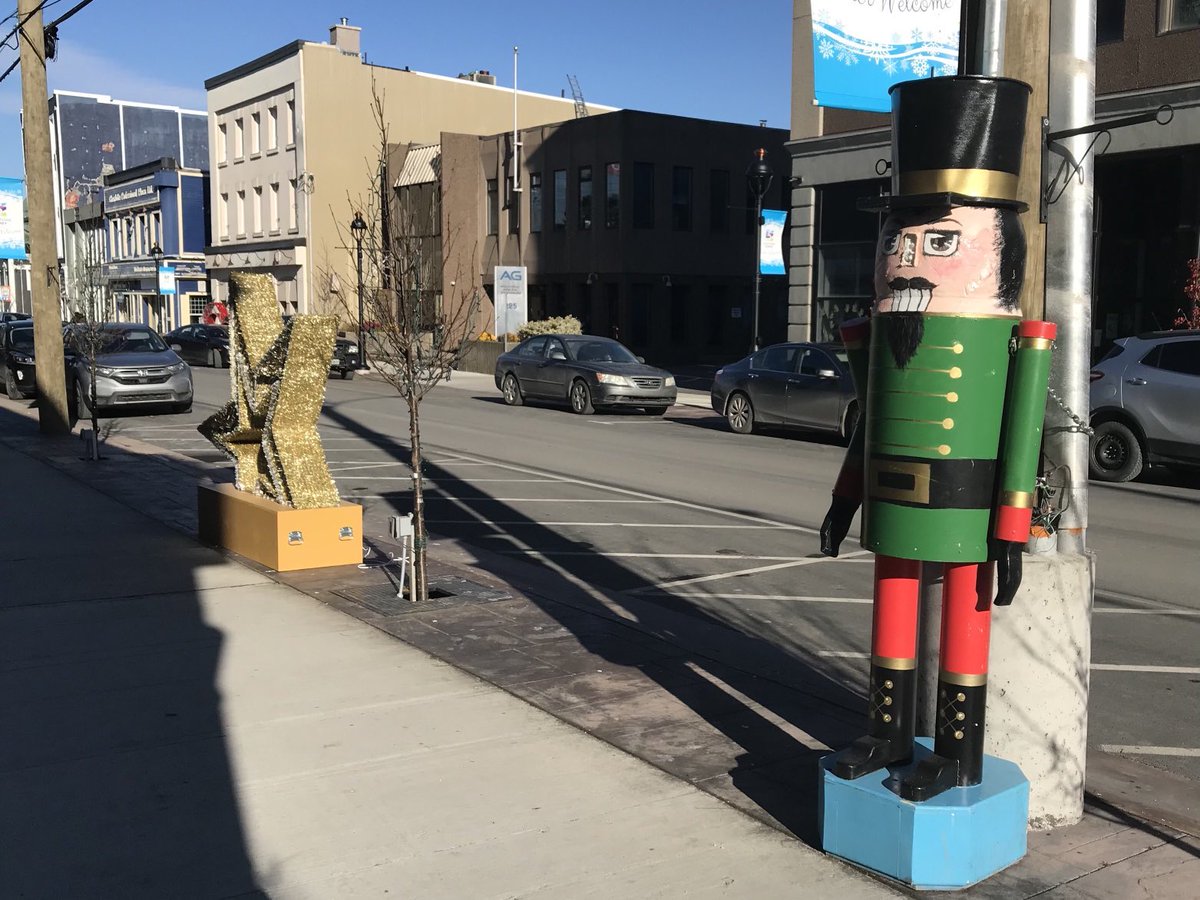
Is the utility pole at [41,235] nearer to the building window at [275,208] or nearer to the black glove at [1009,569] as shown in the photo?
the black glove at [1009,569]

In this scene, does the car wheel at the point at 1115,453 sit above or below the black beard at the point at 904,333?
below

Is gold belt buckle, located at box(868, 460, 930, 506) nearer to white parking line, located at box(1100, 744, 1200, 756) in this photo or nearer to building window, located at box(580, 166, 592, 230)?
white parking line, located at box(1100, 744, 1200, 756)

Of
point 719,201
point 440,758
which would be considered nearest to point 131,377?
point 440,758

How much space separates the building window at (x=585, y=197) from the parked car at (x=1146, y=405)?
87.3 ft

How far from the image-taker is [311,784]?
4.73 meters

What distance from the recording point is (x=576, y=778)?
4.77 metres

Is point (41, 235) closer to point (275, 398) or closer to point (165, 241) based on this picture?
point (275, 398)

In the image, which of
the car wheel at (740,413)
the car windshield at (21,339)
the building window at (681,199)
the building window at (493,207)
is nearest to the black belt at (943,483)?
the car wheel at (740,413)

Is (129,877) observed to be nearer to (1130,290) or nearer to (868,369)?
(868,369)

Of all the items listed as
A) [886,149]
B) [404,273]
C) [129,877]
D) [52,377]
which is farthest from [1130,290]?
[129,877]

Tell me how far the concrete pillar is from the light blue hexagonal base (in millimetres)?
232

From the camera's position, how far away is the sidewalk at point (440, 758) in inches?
157

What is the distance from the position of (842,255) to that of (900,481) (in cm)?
2239


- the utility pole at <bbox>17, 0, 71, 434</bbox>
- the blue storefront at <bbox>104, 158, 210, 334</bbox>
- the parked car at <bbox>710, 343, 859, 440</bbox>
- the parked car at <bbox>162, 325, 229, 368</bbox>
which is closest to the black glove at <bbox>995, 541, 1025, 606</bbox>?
the parked car at <bbox>710, 343, 859, 440</bbox>
